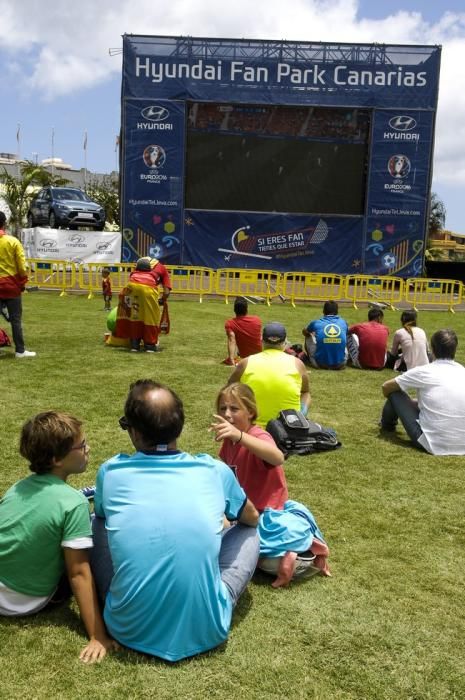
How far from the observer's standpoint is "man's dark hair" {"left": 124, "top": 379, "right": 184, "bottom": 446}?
2773 millimetres

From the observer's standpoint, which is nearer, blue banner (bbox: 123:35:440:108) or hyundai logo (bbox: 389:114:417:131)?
blue banner (bbox: 123:35:440:108)

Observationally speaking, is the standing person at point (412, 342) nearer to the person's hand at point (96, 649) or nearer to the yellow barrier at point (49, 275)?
the person's hand at point (96, 649)

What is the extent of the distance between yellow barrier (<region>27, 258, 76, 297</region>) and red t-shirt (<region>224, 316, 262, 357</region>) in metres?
11.2

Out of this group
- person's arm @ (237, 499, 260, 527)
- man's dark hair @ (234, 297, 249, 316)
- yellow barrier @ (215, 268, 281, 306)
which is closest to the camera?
person's arm @ (237, 499, 260, 527)

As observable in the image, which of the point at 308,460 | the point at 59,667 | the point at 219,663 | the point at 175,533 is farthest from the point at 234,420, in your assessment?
the point at 308,460

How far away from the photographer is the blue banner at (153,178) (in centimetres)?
2514

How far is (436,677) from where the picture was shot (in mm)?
2838

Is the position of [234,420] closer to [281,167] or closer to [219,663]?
[219,663]

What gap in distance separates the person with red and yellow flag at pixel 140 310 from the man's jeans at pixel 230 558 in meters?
7.74

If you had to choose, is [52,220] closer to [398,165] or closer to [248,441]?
[398,165]

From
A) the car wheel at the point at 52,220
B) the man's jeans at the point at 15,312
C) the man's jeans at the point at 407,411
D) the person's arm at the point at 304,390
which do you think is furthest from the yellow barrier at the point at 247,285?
the person's arm at the point at 304,390

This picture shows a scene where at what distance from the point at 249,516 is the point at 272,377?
2448mm

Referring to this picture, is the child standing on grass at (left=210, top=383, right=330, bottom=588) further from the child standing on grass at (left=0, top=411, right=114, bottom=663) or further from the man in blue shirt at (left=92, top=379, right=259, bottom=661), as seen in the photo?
the child standing on grass at (left=0, top=411, right=114, bottom=663)

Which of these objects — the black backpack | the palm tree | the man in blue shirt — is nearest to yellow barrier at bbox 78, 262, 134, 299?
the black backpack
